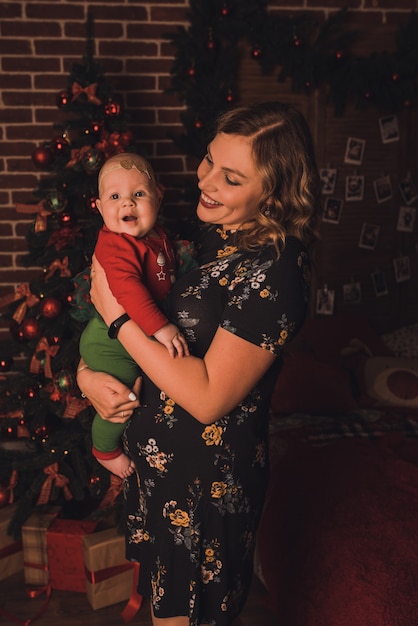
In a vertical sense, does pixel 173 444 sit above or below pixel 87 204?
below

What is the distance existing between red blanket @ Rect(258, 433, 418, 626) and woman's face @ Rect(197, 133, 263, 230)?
1189 millimetres

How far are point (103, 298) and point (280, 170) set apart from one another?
1.69 feet

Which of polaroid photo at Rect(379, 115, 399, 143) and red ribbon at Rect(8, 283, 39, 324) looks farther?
polaroid photo at Rect(379, 115, 399, 143)

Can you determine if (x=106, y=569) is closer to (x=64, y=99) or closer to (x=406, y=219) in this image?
(x=64, y=99)

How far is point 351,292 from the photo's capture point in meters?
3.88

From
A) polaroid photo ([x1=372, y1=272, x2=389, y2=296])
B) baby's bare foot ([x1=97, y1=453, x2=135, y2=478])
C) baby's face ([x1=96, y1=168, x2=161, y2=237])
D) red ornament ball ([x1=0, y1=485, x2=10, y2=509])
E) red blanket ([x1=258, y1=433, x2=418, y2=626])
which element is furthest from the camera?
polaroid photo ([x1=372, y1=272, x2=389, y2=296])

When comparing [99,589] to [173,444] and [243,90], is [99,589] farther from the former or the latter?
[243,90]

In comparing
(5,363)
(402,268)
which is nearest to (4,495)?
(5,363)

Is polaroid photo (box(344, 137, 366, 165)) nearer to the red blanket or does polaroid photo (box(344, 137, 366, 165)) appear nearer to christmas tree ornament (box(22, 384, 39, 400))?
the red blanket

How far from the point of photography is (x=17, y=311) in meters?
2.71

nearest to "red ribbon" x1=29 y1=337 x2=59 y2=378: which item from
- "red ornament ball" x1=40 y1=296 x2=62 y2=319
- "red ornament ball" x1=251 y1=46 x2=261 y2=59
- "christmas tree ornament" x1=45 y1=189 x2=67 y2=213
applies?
"red ornament ball" x1=40 y1=296 x2=62 y2=319

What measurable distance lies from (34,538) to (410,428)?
1779mm

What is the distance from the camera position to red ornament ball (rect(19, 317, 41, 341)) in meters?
2.64

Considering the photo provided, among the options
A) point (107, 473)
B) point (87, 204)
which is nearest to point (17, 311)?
point (87, 204)
